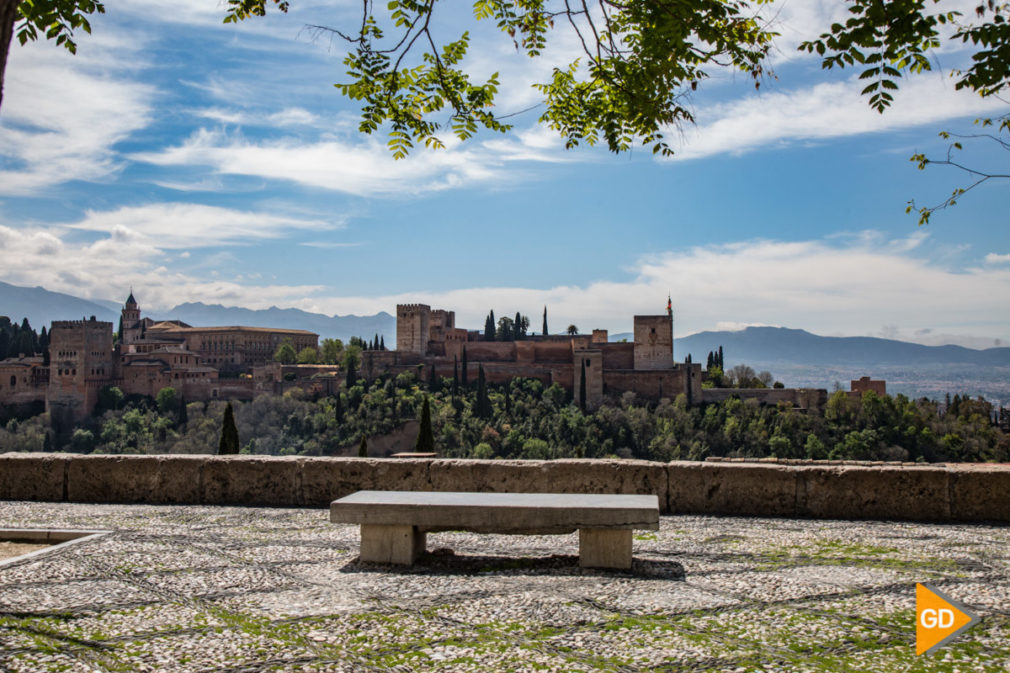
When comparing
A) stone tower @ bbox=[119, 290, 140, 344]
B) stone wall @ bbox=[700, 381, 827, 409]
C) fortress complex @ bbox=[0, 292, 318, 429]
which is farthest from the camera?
stone tower @ bbox=[119, 290, 140, 344]

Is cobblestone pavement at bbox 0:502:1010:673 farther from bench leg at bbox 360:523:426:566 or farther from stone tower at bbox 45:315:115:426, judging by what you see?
stone tower at bbox 45:315:115:426

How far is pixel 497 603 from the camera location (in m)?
3.26

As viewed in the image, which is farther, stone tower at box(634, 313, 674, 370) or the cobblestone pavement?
stone tower at box(634, 313, 674, 370)

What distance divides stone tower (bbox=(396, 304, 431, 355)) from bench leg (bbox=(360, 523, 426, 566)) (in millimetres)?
62423

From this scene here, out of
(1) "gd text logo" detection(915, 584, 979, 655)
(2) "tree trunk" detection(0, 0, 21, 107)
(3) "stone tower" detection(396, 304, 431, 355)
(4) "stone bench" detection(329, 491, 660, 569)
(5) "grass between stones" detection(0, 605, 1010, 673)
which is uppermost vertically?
(3) "stone tower" detection(396, 304, 431, 355)

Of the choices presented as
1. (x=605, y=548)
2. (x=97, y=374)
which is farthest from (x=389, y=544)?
(x=97, y=374)

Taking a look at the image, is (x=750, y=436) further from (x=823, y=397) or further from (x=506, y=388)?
(x=506, y=388)

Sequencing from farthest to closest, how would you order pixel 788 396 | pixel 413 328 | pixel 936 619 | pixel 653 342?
pixel 413 328 < pixel 653 342 < pixel 788 396 < pixel 936 619

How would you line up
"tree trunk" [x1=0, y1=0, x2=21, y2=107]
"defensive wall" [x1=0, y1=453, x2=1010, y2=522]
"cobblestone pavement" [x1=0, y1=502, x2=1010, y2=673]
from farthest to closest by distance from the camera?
"defensive wall" [x1=0, y1=453, x2=1010, y2=522] < "cobblestone pavement" [x1=0, y1=502, x2=1010, y2=673] < "tree trunk" [x1=0, y1=0, x2=21, y2=107]

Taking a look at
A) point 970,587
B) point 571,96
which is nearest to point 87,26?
point 571,96

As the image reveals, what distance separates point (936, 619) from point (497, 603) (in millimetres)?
1728

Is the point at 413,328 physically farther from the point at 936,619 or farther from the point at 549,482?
the point at 936,619

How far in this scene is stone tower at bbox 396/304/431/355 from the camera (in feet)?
219

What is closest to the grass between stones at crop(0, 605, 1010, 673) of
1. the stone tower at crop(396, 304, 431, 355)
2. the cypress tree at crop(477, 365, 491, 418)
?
the cypress tree at crop(477, 365, 491, 418)
